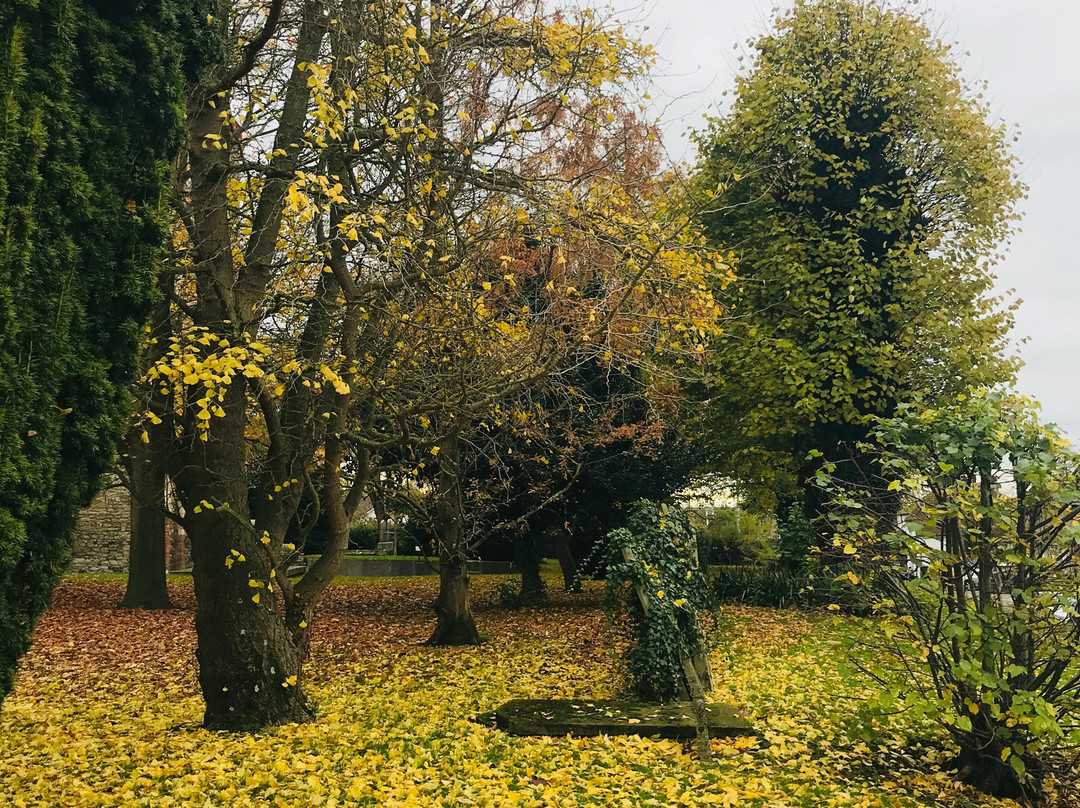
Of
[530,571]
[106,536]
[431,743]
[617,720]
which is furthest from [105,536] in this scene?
[617,720]

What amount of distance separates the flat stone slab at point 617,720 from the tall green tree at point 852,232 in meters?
8.62

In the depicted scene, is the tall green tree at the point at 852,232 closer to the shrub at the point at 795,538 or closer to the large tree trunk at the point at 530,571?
the shrub at the point at 795,538

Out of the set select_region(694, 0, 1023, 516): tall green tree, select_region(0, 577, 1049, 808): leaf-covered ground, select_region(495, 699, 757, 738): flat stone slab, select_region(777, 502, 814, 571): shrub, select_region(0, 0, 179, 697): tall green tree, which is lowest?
select_region(0, 577, 1049, 808): leaf-covered ground

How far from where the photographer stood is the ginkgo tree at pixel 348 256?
23.0 feet

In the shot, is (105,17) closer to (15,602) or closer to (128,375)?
(128,375)

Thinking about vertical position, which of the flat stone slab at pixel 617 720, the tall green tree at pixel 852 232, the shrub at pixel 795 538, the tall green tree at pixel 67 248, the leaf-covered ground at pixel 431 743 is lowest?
the leaf-covered ground at pixel 431 743

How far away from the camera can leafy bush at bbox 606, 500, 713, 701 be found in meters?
7.81

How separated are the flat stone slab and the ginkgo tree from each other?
2.05 m

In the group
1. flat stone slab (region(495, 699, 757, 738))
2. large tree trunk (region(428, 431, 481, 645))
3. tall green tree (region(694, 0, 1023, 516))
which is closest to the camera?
flat stone slab (region(495, 699, 757, 738))

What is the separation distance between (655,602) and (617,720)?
1245 millimetres

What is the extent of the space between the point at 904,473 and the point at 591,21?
492 centimetres

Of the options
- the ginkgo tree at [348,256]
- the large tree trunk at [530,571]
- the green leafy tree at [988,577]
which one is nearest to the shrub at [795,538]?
the large tree trunk at [530,571]

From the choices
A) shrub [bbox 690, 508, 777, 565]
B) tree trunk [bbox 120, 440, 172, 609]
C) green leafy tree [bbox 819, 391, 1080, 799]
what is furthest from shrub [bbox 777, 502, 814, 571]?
tree trunk [bbox 120, 440, 172, 609]

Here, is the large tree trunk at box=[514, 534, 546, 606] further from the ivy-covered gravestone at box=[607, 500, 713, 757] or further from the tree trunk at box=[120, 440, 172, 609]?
the ivy-covered gravestone at box=[607, 500, 713, 757]
